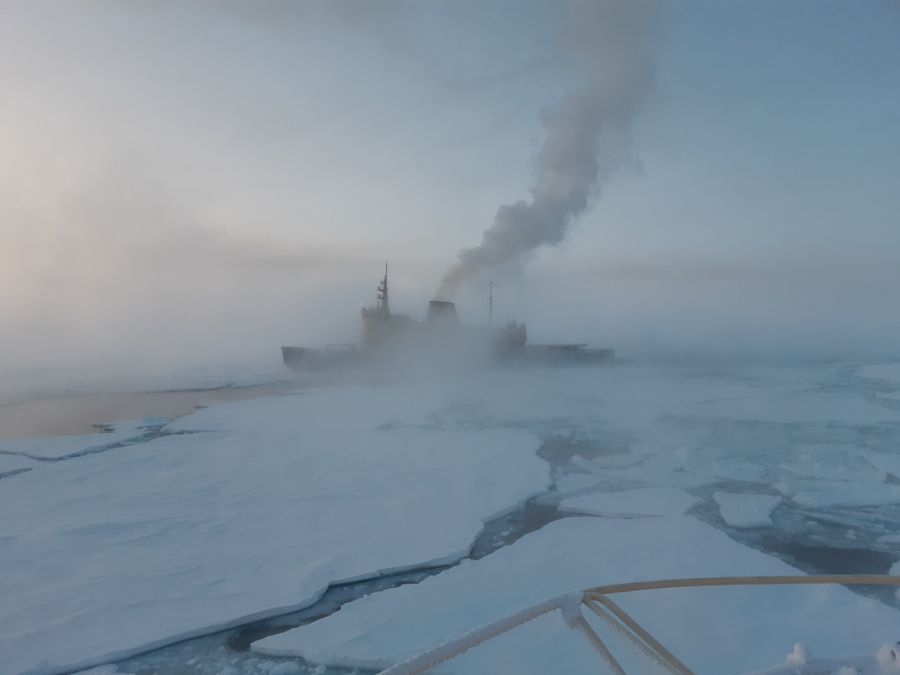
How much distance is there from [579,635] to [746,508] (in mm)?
3482

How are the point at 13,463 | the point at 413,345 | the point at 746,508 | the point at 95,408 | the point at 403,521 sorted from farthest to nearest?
the point at 413,345
the point at 95,408
the point at 13,463
the point at 746,508
the point at 403,521

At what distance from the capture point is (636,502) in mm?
6098

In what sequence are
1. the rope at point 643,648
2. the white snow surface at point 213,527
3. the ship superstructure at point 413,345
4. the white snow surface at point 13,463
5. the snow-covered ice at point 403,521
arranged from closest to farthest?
the rope at point 643,648 → the snow-covered ice at point 403,521 → the white snow surface at point 213,527 → the white snow surface at point 13,463 → the ship superstructure at point 413,345

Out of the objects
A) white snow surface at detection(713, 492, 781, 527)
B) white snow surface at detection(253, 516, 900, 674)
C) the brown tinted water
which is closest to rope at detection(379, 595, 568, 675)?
white snow surface at detection(253, 516, 900, 674)

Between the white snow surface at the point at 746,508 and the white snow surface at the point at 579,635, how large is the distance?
89cm

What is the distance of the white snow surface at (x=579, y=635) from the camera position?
3.06 metres

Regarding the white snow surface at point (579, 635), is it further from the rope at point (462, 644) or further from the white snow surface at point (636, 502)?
the white snow surface at point (636, 502)

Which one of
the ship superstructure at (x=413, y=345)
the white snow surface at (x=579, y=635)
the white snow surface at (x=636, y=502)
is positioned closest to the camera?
the white snow surface at (x=579, y=635)

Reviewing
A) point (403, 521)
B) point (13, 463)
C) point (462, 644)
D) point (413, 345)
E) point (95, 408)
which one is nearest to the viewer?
point (462, 644)

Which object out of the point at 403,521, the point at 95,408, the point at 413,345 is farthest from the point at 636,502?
the point at 413,345

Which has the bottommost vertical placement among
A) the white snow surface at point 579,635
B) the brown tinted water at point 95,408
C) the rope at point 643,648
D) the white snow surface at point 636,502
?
the white snow surface at point 579,635

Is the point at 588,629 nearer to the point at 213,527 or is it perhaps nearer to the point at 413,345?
the point at 213,527

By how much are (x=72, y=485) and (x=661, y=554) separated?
671cm

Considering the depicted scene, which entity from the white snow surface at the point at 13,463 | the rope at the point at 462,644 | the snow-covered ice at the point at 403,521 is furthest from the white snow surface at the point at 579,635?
the white snow surface at the point at 13,463
